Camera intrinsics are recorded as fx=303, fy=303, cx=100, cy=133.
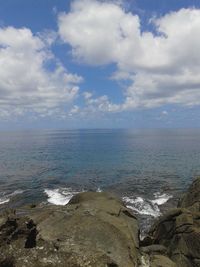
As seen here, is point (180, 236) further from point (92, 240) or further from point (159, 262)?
point (92, 240)

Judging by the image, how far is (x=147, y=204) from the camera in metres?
47.4

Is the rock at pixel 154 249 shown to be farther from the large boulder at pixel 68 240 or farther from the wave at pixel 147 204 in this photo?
the wave at pixel 147 204

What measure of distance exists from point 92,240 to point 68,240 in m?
1.26

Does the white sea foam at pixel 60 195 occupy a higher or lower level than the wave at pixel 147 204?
lower

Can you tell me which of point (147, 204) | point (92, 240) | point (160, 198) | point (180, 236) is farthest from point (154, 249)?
point (160, 198)

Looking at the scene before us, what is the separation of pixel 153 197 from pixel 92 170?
106ft

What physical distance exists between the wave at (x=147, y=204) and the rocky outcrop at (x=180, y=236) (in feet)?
53.1

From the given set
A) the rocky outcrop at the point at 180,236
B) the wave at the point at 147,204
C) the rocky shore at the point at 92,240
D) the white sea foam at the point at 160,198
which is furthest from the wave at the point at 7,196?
the rocky outcrop at the point at 180,236

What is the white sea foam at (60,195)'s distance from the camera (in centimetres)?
5025

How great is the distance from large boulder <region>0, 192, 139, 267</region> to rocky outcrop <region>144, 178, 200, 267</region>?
119 inches

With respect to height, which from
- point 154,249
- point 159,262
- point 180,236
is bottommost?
point 154,249

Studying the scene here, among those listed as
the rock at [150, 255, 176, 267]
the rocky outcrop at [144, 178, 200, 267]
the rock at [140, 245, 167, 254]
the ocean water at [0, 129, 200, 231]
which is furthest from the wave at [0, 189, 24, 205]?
the rock at [150, 255, 176, 267]

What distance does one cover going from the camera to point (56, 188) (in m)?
60.5

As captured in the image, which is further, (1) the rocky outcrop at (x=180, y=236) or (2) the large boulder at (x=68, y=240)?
(1) the rocky outcrop at (x=180, y=236)
